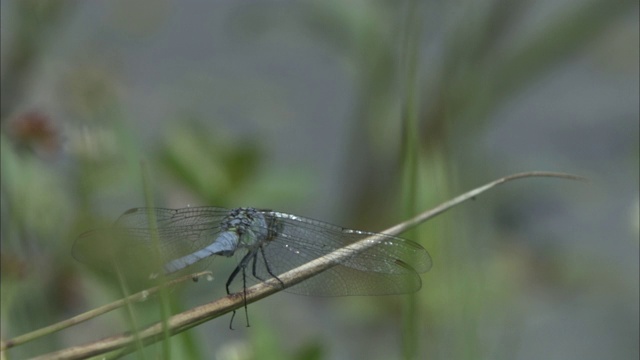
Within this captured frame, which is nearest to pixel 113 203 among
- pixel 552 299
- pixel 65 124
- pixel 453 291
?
pixel 65 124

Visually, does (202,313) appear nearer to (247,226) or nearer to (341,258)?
(341,258)

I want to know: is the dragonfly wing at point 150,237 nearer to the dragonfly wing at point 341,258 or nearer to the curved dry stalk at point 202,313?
the dragonfly wing at point 341,258

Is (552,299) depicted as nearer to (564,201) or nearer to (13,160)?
(564,201)

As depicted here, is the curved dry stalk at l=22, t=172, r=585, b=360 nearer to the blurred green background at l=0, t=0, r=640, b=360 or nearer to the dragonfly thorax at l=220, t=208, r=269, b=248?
the blurred green background at l=0, t=0, r=640, b=360

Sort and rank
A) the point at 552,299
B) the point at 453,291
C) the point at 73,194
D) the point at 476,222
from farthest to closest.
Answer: the point at 552,299 → the point at 73,194 → the point at 476,222 → the point at 453,291

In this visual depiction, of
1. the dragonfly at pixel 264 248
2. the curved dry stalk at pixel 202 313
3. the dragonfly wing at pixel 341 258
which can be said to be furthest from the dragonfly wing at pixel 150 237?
the curved dry stalk at pixel 202 313

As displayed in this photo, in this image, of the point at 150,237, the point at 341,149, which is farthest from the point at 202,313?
the point at 341,149
